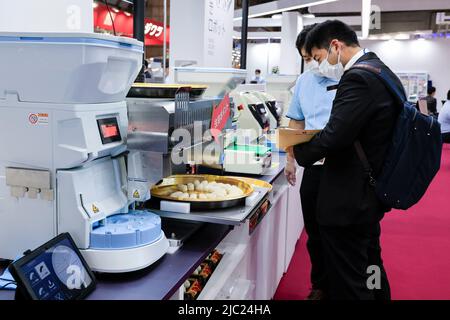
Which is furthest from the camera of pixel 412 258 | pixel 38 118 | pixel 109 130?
pixel 412 258

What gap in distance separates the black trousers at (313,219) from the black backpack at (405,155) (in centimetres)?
87

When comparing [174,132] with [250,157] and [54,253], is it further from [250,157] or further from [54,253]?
[250,157]

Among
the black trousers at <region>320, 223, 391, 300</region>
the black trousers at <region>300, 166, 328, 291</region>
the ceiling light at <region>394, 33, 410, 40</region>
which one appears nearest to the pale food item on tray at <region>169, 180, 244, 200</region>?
the black trousers at <region>320, 223, 391, 300</region>

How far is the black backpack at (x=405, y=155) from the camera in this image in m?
2.13

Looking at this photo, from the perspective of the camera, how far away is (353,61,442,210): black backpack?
213 centimetres

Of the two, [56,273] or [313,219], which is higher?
[56,273]

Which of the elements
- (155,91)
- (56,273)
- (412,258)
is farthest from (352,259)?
(412,258)

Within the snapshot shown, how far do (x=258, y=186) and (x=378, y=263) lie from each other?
761 mm

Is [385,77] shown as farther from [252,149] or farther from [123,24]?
[123,24]

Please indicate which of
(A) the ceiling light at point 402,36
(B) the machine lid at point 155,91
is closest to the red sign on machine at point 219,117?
(B) the machine lid at point 155,91

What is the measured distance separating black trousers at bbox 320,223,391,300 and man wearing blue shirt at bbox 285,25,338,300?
679 millimetres

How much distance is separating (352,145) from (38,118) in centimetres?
141

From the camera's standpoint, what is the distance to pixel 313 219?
10.5ft

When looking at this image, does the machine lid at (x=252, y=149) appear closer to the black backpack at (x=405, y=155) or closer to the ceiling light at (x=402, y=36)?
the black backpack at (x=405, y=155)
